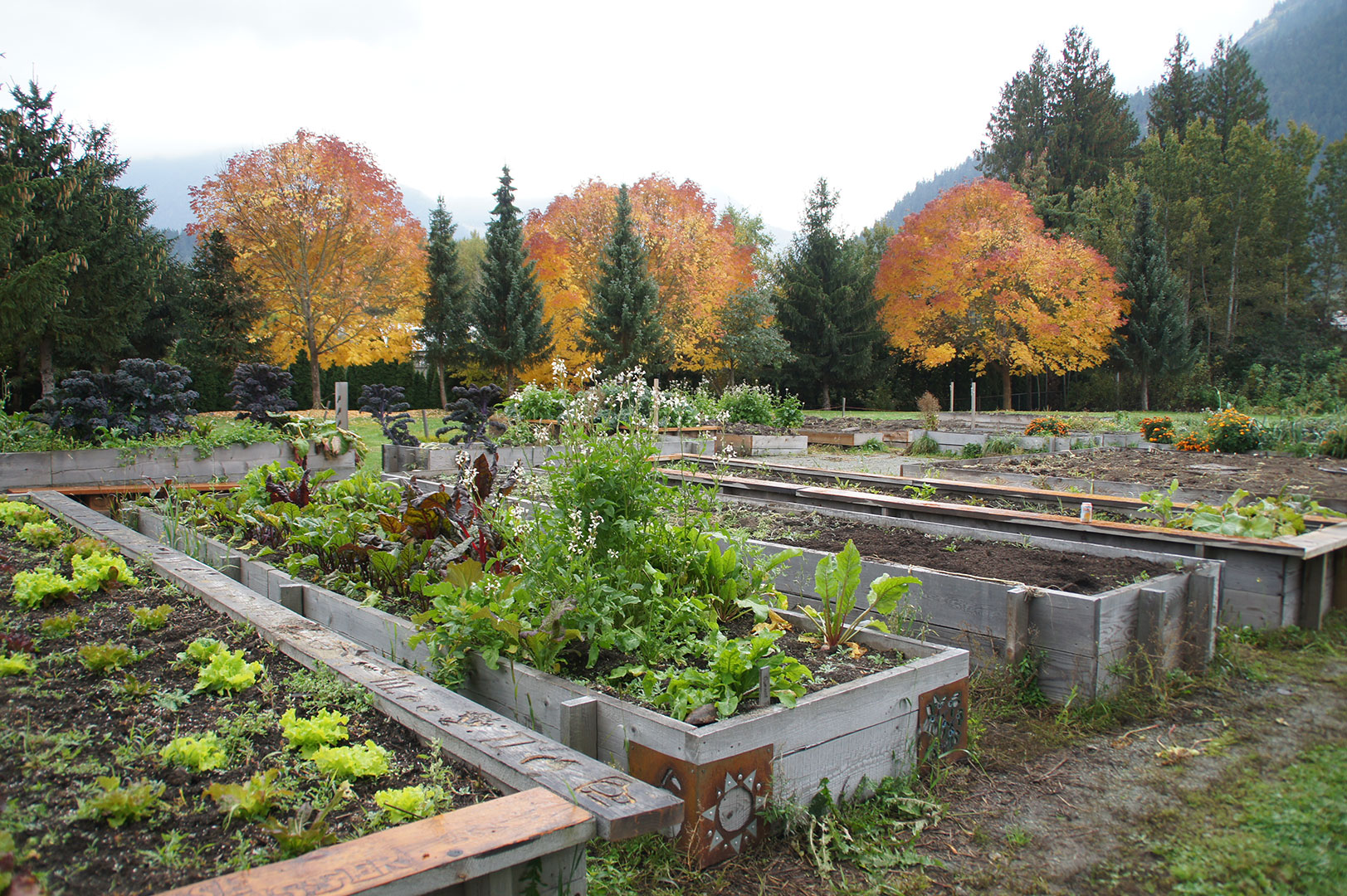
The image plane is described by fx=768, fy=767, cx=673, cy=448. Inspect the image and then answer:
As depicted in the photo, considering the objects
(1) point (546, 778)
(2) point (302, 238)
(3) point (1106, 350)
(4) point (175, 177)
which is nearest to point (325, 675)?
(1) point (546, 778)

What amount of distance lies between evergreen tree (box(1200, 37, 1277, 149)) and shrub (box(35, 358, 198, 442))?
37.8m

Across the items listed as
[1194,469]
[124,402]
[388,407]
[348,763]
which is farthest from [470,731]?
[388,407]

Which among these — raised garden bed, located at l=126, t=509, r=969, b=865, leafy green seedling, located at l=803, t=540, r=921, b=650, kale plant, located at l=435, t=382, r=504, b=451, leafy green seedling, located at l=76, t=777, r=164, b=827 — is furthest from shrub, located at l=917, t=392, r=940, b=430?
leafy green seedling, located at l=76, t=777, r=164, b=827

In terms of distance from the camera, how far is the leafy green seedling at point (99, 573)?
10.6ft

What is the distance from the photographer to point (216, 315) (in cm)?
2103

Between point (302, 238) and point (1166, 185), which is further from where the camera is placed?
point (1166, 185)

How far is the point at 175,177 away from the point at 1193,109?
218 m

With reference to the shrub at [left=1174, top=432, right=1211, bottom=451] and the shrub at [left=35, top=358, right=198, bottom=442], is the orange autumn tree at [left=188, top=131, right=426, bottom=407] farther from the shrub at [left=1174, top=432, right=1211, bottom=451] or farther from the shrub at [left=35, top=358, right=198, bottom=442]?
the shrub at [left=1174, top=432, right=1211, bottom=451]

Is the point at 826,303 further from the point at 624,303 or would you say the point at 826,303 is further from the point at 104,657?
the point at 104,657

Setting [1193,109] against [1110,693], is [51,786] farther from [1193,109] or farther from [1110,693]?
[1193,109]

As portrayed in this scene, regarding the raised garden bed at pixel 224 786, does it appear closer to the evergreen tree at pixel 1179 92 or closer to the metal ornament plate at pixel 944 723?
the metal ornament plate at pixel 944 723

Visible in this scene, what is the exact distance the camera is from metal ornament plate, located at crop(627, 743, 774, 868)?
2.01m

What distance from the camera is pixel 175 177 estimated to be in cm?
18825

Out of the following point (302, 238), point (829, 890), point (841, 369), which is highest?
point (302, 238)
